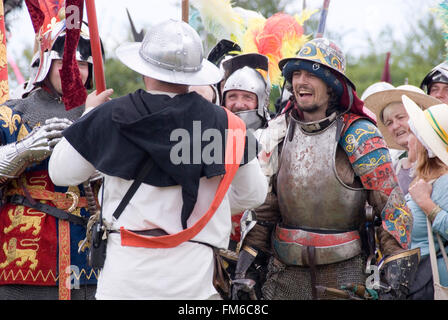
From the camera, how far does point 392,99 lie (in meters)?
6.22

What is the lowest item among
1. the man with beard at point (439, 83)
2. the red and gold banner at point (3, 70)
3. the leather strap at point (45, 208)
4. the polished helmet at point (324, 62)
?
the leather strap at point (45, 208)

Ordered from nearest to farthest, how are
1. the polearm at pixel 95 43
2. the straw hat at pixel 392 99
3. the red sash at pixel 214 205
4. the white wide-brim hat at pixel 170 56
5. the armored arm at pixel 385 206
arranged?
the red sash at pixel 214 205 → the white wide-brim hat at pixel 170 56 → the polearm at pixel 95 43 → the armored arm at pixel 385 206 → the straw hat at pixel 392 99

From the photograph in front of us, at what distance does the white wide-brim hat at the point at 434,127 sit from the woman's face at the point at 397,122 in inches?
54.6

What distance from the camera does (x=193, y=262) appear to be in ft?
11.3

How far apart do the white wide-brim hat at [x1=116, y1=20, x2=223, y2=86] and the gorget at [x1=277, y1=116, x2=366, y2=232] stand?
1195 mm

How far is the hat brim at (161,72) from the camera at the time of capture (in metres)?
3.44

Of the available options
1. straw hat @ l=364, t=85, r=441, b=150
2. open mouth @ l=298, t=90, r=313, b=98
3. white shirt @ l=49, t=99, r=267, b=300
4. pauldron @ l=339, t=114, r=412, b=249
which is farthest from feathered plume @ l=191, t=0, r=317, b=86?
white shirt @ l=49, t=99, r=267, b=300

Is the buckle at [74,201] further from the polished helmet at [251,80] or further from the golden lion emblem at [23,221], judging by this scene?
the polished helmet at [251,80]

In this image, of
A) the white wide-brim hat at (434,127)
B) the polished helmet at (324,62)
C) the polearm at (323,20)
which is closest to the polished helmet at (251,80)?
the polearm at (323,20)

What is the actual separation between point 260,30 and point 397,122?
148cm

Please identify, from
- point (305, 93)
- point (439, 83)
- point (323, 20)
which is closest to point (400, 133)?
point (439, 83)

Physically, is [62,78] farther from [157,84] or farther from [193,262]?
[193,262]
